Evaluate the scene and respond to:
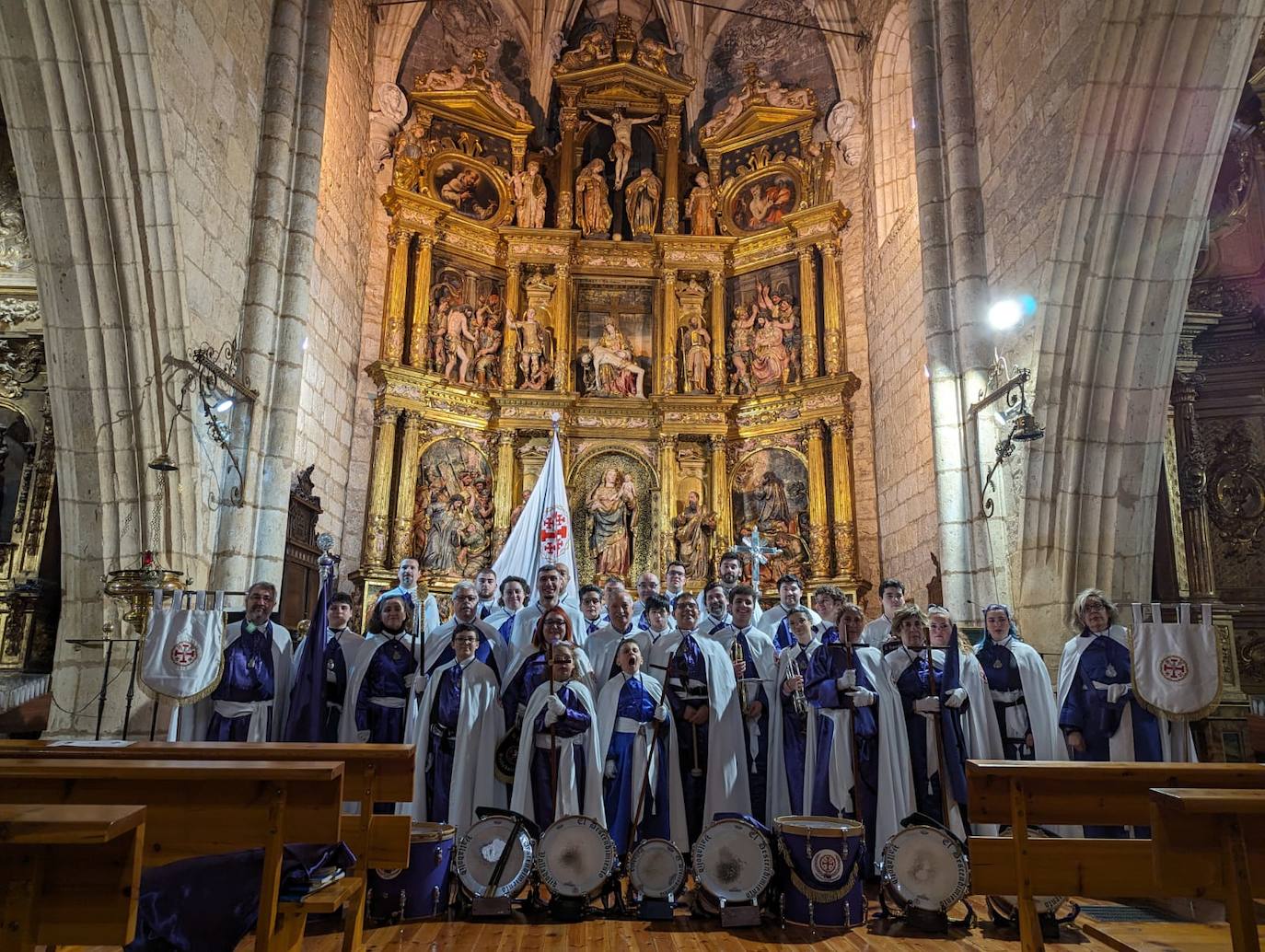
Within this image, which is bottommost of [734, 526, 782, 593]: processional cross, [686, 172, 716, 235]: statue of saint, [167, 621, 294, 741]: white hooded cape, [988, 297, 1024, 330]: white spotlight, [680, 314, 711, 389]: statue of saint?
[167, 621, 294, 741]: white hooded cape

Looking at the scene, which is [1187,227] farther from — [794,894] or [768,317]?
[768,317]

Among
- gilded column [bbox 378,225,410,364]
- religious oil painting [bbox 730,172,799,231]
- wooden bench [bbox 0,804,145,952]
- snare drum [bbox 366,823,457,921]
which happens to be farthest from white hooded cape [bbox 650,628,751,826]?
religious oil painting [bbox 730,172,799,231]

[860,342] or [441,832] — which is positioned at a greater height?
[860,342]

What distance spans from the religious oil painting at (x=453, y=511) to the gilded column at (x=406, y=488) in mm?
114

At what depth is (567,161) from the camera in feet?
45.2

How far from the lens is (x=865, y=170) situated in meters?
12.6

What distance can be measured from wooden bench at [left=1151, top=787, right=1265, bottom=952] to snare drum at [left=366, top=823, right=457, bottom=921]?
9.42 feet

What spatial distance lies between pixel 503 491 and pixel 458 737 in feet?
24.4

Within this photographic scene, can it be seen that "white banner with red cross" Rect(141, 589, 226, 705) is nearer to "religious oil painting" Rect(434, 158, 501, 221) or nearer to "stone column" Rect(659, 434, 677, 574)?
"stone column" Rect(659, 434, 677, 574)

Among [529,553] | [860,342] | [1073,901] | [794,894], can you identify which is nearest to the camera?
[794,894]

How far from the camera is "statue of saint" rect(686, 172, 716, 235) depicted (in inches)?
536

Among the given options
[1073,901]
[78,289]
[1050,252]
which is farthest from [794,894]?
[78,289]

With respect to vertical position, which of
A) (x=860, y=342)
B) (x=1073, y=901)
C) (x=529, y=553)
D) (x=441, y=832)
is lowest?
(x=1073, y=901)

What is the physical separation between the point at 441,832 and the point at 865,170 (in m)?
11.1
